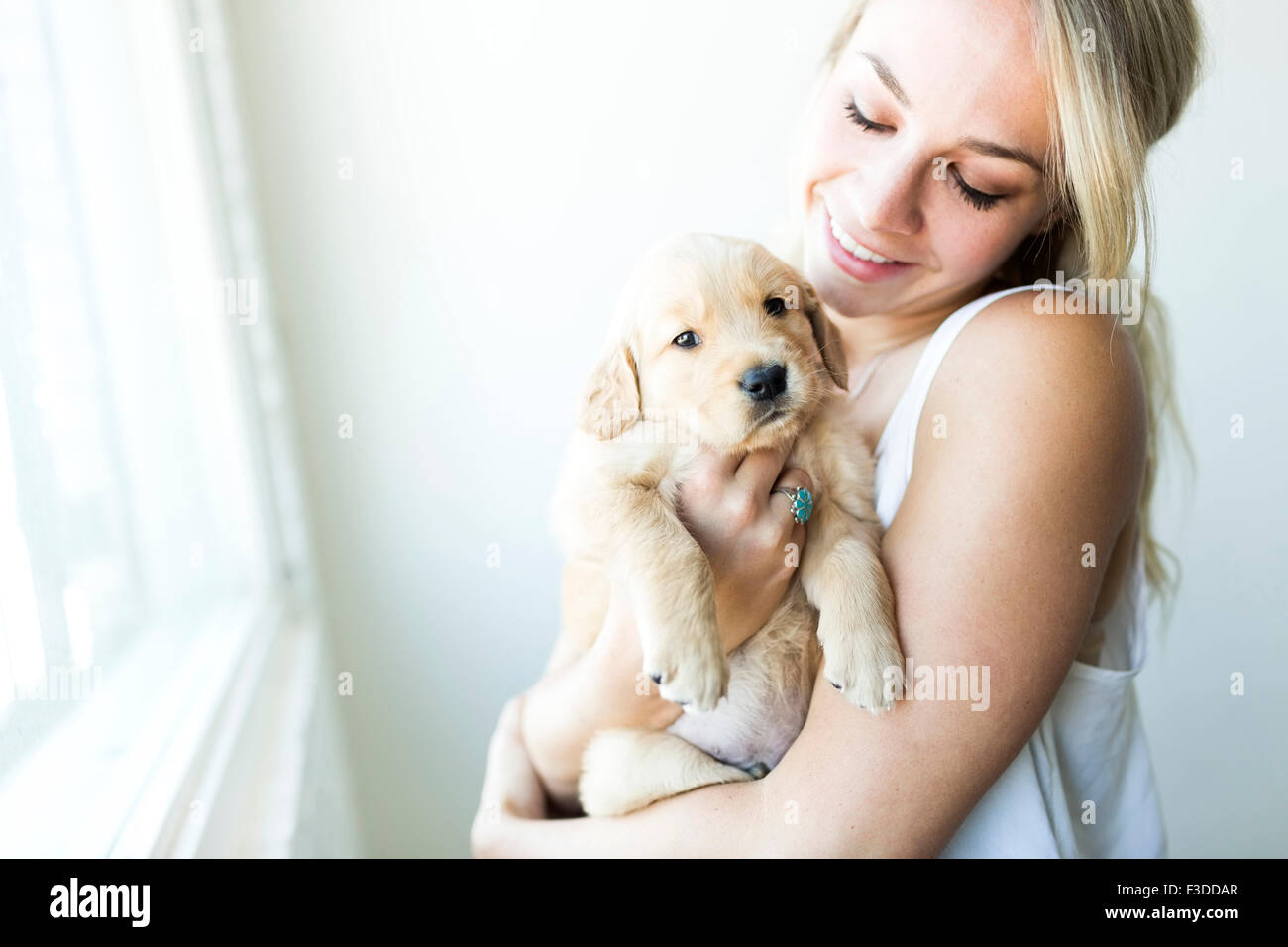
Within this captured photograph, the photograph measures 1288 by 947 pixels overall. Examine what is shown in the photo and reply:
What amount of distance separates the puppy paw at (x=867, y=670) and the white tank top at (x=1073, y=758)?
0.24 meters

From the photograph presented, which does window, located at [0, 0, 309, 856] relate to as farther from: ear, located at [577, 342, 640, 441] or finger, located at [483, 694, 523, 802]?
ear, located at [577, 342, 640, 441]

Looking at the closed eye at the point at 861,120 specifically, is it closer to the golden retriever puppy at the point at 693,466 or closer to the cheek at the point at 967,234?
the cheek at the point at 967,234

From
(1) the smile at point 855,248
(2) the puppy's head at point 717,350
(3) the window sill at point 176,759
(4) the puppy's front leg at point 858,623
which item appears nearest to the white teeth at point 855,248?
(1) the smile at point 855,248

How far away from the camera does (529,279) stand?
8.28 ft

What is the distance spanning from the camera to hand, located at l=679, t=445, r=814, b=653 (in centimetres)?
121

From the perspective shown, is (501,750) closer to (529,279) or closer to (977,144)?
(977,144)

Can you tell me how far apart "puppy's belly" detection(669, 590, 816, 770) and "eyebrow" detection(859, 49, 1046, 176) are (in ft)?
2.25

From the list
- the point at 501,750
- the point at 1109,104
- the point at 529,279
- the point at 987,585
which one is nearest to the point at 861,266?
the point at 1109,104

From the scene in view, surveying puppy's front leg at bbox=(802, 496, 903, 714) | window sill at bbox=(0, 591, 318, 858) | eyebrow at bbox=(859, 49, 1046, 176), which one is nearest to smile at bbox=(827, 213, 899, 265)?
eyebrow at bbox=(859, 49, 1046, 176)

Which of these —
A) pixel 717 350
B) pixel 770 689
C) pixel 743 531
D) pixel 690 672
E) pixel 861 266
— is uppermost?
pixel 861 266

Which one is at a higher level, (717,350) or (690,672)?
(717,350)

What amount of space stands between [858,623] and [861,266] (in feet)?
1.94

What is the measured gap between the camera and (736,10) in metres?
2.35
